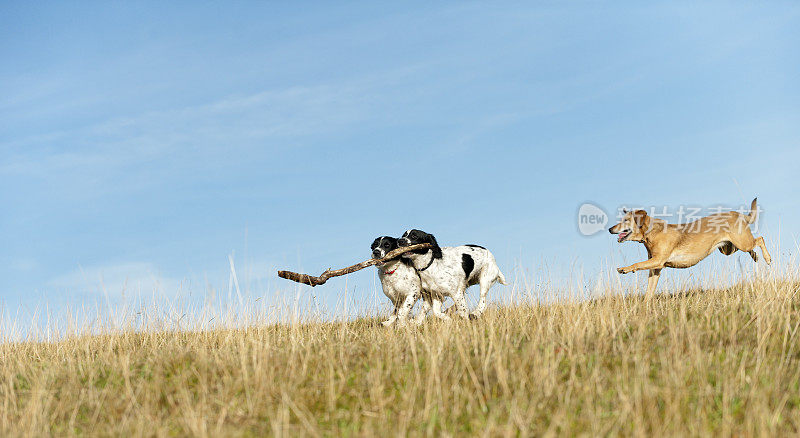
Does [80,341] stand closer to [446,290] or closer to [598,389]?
[446,290]

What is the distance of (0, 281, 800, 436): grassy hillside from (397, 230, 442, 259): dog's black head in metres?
2.40

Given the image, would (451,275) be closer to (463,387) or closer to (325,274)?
(325,274)

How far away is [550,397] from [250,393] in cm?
257

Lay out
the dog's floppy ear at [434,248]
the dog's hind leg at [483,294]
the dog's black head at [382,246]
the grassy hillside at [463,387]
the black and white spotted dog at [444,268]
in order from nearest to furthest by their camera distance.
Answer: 1. the grassy hillside at [463,387]
2. the dog's black head at [382,246]
3. the black and white spotted dog at [444,268]
4. the dog's floppy ear at [434,248]
5. the dog's hind leg at [483,294]

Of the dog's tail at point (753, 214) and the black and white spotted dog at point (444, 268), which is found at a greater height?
the dog's tail at point (753, 214)

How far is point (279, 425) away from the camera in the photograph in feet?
15.7

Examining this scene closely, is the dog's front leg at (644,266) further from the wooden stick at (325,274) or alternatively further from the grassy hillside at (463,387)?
the wooden stick at (325,274)

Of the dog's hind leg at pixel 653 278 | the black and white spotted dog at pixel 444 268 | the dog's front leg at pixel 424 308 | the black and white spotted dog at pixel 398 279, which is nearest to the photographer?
the black and white spotted dog at pixel 398 279

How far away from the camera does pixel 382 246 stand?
9.46 metres

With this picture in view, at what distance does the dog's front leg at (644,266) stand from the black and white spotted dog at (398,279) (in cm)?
333

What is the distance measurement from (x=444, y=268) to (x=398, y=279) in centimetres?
76

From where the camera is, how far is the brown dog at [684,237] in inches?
430

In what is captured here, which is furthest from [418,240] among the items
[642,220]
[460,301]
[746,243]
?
[746,243]

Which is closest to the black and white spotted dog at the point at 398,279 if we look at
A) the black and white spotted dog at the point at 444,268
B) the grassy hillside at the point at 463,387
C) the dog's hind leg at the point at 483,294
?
the black and white spotted dog at the point at 444,268
